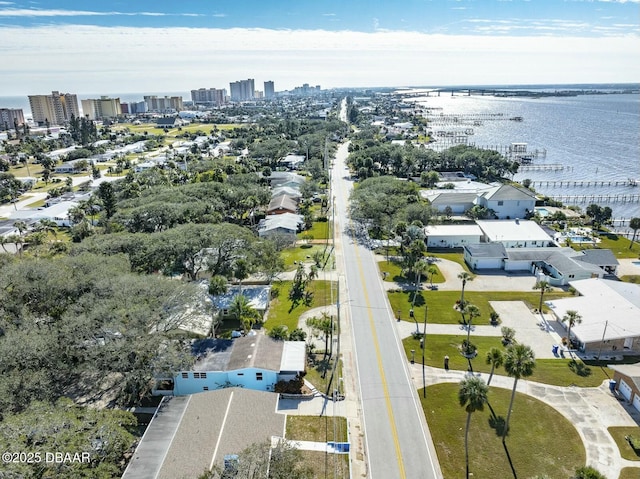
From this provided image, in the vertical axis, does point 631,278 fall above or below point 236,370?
below

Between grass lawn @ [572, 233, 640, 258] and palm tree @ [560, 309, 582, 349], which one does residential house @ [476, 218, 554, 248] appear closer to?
grass lawn @ [572, 233, 640, 258]

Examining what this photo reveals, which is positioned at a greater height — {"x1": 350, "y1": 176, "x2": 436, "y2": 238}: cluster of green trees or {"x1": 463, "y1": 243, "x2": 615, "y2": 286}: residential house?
{"x1": 350, "y1": 176, "x2": 436, "y2": 238}: cluster of green trees

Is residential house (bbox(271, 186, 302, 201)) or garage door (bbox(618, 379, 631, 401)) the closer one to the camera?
garage door (bbox(618, 379, 631, 401))

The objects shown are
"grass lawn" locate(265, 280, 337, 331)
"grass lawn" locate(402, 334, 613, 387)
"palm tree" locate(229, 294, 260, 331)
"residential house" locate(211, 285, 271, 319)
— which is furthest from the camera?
"residential house" locate(211, 285, 271, 319)

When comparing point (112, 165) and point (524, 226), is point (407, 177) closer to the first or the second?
point (524, 226)

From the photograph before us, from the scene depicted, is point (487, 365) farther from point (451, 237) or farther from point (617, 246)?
point (617, 246)

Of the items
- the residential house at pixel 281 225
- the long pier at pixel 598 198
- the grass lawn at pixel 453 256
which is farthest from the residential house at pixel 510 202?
the residential house at pixel 281 225

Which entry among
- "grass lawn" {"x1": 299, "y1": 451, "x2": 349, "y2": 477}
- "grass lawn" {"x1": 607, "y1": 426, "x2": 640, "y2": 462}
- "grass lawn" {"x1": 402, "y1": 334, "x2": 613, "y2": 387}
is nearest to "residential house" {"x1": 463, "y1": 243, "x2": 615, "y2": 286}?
"grass lawn" {"x1": 402, "y1": 334, "x2": 613, "y2": 387}
